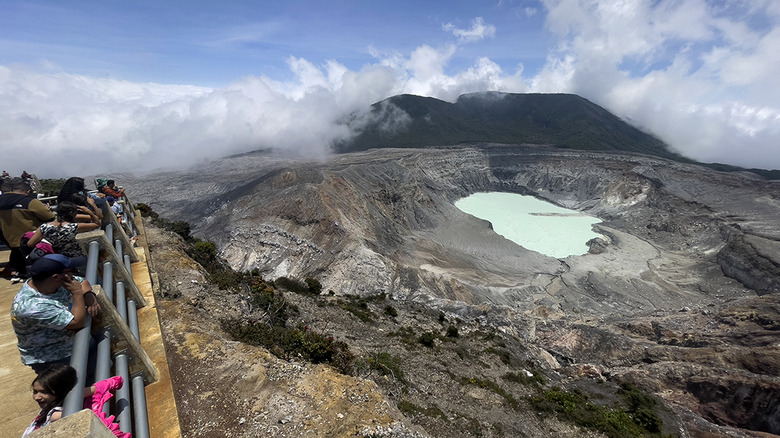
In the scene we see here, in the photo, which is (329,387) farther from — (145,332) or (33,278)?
(33,278)

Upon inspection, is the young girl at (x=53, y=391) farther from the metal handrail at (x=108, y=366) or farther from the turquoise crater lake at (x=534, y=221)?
the turquoise crater lake at (x=534, y=221)

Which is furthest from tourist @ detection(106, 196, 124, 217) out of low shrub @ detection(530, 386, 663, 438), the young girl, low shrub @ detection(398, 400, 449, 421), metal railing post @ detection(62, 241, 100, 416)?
low shrub @ detection(530, 386, 663, 438)

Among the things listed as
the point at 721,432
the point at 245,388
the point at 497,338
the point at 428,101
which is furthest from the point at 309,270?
the point at 428,101

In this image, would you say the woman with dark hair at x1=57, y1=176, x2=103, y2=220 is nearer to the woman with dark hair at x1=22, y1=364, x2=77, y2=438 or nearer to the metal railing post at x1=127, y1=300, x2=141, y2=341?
the metal railing post at x1=127, y1=300, x2=141, y2=341

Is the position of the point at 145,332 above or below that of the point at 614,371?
above

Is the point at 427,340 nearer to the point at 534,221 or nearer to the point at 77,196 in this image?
the point at 77,196
